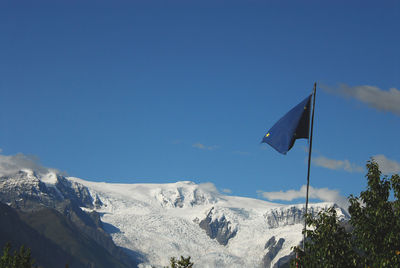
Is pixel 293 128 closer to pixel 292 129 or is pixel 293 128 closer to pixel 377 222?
pixel 292 129

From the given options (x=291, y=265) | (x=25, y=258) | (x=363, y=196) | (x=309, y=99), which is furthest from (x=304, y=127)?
(x=25, y=258)

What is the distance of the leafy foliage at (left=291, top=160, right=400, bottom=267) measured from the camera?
3081 cm

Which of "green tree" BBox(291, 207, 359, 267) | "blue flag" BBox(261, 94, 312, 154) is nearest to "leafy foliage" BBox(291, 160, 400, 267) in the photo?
"green tree" BBox(291, 207, 359, 267)

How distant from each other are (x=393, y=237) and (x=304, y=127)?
289 inches

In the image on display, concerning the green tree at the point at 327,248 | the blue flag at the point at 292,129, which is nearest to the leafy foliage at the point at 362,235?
the green tree at the point at 327,248

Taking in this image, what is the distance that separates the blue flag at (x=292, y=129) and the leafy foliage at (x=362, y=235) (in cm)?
408

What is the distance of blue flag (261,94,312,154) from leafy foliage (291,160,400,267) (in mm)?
4080

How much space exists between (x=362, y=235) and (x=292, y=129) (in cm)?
652

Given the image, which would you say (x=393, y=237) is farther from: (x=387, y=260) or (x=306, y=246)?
(x=306, y=246)

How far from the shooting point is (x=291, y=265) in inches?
1286

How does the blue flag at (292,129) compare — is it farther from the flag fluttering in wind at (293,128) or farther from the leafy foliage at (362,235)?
→ the leafy foliage at (362,235)

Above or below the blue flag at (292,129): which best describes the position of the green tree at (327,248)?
below

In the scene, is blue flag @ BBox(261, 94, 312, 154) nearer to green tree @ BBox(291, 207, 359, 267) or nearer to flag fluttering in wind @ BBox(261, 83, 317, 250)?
flag fluttering in wind @ BBox(261, 83, 317, 250)

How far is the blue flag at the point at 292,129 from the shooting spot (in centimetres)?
3331
